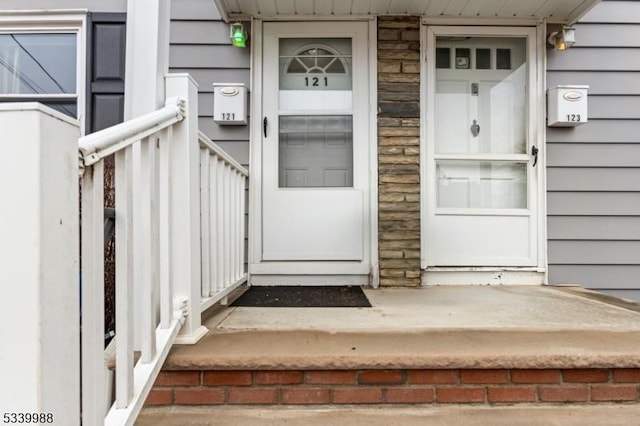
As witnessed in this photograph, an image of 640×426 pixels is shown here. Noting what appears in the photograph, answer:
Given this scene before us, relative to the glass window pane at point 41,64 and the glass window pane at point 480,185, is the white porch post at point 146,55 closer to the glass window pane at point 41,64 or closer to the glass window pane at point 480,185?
the glass window pane at point 41,64

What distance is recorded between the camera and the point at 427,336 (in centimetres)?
149

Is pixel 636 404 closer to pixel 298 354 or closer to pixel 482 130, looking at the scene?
pixel 298 354

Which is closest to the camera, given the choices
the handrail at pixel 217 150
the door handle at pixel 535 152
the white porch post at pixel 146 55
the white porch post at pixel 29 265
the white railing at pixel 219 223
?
the white porch post at pixel 29 265

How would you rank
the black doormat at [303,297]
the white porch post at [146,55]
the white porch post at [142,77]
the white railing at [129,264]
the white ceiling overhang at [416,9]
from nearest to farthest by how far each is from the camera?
the white railing at [129,264] → the white porch post at [142,77] → the white porch post at [146,55] → the black doormat at [303,297] → the white ceiling overhang at [416,9]

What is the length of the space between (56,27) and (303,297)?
8.79 feet

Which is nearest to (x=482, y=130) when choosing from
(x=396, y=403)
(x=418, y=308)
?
(x=418, y=308)

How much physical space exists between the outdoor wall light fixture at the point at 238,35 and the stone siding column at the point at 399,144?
0.95 m

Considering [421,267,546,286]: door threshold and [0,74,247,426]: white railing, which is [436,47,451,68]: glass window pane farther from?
[0,74,247,426]: white railing

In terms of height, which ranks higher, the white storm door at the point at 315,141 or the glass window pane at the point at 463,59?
the glass window pane at the point at 463,59

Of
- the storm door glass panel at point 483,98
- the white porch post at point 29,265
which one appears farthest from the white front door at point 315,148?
the white porch post at point 29,265

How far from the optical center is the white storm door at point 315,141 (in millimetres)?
2689

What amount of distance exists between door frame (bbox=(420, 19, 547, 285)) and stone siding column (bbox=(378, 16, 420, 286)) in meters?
0.08

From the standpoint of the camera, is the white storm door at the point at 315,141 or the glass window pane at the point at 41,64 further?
the glass window pane at the point at 41,64

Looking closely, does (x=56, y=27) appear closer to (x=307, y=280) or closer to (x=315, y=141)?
(x=315, y=141)
